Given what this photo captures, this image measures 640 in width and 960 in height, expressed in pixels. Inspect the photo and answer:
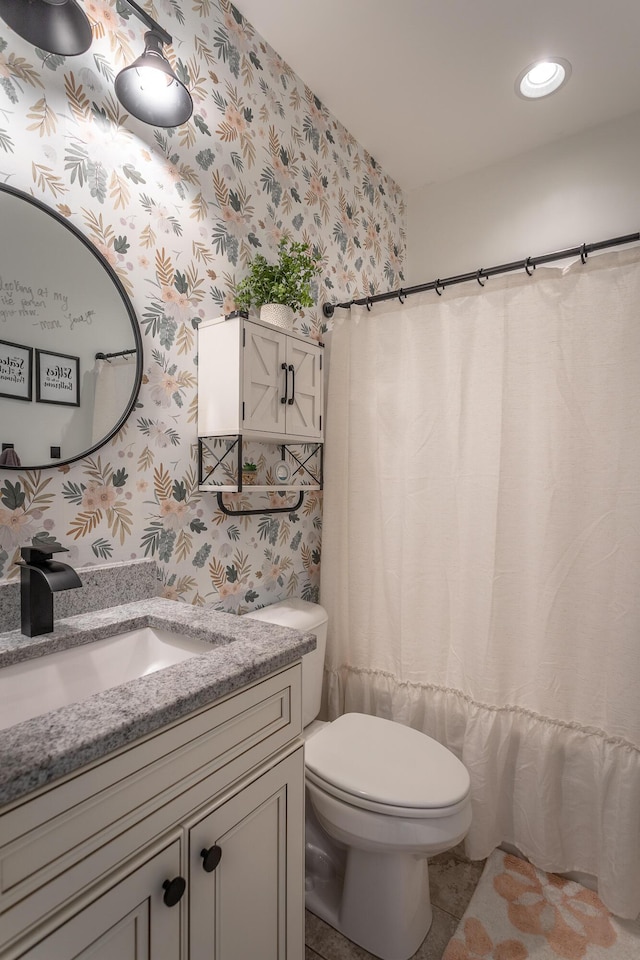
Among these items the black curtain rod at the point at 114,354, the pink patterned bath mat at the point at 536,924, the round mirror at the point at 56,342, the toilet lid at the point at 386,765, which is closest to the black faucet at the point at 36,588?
the round mirror at the point at 56,342

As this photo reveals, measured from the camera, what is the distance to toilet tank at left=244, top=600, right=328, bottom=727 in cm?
158

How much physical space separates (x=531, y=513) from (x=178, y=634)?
111 cm

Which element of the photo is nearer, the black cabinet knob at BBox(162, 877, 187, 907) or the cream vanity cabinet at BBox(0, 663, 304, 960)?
the cream vanity cabinet at BBox(0, 663, 304, 960)

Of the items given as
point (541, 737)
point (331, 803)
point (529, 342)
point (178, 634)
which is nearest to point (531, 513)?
point (529, 342)

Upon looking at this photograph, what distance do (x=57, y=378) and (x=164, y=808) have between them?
87 centimetres

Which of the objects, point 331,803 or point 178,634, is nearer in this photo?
point 178,634

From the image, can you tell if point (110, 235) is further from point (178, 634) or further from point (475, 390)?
point (475, 390)

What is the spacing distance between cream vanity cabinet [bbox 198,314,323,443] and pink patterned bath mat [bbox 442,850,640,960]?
1.49 metres

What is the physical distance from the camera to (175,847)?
2.45 feet

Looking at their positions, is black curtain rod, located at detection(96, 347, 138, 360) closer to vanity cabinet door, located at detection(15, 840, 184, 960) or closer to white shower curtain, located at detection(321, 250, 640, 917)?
white shower curtain, located at detection(321, 250, 640, 917)

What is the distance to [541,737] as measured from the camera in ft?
5.00

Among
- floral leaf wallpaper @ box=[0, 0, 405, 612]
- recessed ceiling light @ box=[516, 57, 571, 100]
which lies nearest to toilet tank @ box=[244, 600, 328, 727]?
floral leaf wallpaper @ box=[0, 0, 405, 612]

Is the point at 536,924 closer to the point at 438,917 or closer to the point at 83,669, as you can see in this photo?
the point at 438,917

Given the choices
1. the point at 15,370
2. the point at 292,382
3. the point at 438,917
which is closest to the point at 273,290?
the point at 292,382
